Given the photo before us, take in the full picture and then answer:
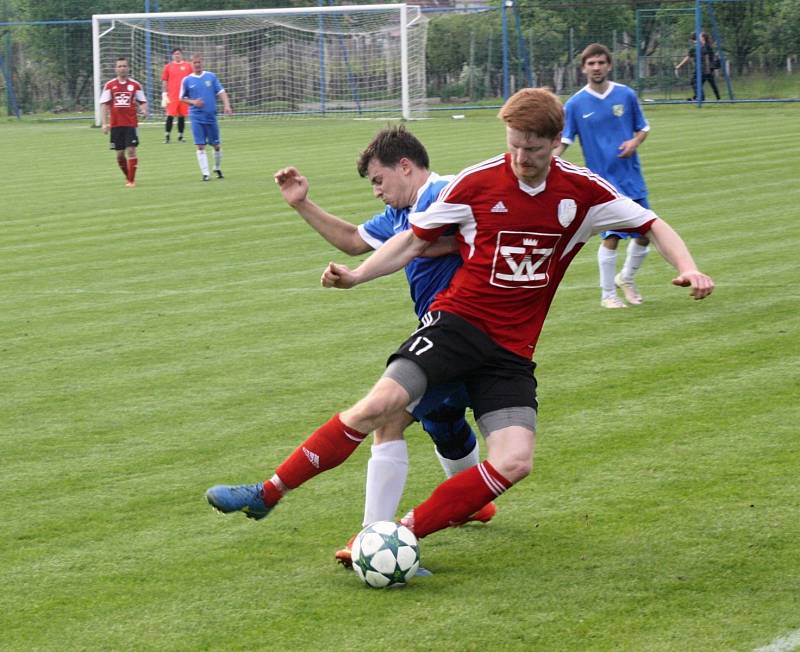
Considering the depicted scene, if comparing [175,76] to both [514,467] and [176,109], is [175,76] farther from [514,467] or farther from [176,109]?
[514,467]

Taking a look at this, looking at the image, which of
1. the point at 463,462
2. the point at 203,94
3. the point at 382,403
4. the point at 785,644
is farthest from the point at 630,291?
the point at 203,94

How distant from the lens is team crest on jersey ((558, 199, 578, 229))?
17.3 feet

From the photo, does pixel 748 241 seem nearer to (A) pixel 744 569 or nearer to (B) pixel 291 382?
(B) pixel 291 382

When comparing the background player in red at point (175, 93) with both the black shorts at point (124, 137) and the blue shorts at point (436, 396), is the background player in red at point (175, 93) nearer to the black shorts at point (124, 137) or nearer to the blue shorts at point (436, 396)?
the black shorts at point (124, 137)

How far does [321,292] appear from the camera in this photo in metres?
12.1

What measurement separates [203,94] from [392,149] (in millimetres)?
19750

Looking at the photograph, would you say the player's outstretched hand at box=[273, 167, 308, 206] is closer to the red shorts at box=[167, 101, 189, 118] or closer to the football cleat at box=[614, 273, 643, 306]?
the football cleat at box=[614, 273, 643, 306]

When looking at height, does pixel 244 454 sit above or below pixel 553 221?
below

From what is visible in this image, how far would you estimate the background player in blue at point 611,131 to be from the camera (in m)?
11.2

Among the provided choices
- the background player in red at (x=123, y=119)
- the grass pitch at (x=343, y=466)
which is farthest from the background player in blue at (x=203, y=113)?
the grass pitch at (x=343, y=466)

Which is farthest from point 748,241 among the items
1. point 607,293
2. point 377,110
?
point 377,110

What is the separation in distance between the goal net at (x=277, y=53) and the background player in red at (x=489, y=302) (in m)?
33.0

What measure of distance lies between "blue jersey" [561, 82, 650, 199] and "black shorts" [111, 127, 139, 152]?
42.8ft

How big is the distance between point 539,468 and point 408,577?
1655mm
